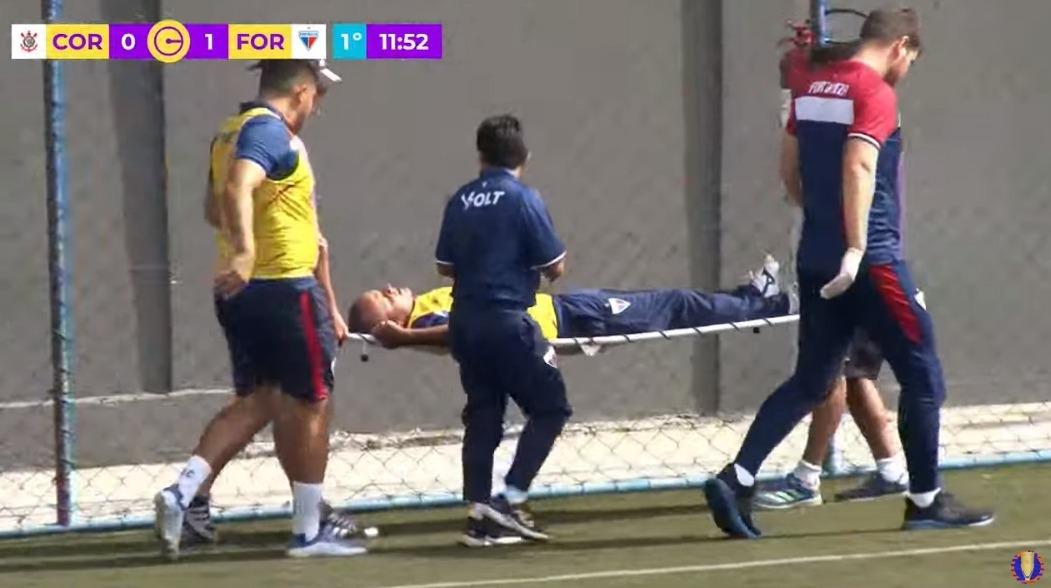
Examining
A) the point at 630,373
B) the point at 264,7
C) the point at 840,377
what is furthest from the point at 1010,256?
the point at 264,7

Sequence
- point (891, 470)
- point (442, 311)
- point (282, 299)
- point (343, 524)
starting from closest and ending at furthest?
point (282, 299)
point (343, 524)
point (891, 470)
point (442, 311)

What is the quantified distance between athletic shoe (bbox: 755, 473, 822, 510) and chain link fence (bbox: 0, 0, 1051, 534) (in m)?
0.88

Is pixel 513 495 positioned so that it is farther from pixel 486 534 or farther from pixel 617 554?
pixel 617 554

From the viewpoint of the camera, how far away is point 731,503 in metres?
7.57

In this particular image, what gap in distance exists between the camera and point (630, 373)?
10.5 m

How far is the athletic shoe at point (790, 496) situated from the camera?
825cm

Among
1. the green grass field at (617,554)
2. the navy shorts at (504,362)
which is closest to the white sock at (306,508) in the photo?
the green grass field at (617,554)

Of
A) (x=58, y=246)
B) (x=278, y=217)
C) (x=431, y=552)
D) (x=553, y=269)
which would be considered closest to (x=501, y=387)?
(x=553, y=269)

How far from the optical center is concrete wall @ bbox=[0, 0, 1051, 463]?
9.76 m

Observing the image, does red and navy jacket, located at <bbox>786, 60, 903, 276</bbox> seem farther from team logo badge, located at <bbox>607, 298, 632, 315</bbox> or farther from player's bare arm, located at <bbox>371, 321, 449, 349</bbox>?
team logo badge, located at <bbox>607, 298, 632, 315</bbox>

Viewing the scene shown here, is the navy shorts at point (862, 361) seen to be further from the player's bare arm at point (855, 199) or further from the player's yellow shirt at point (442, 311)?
the player's yellow shirt at point (442, 311)

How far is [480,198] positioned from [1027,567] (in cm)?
228

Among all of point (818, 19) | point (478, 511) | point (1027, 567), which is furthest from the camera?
point (818, 19)

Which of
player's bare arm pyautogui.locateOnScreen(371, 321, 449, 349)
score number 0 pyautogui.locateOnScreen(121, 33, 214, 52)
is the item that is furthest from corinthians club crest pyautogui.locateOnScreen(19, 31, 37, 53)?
player's bare arm pyautogui.locateOnScreen(371, 321, 449, 349)
